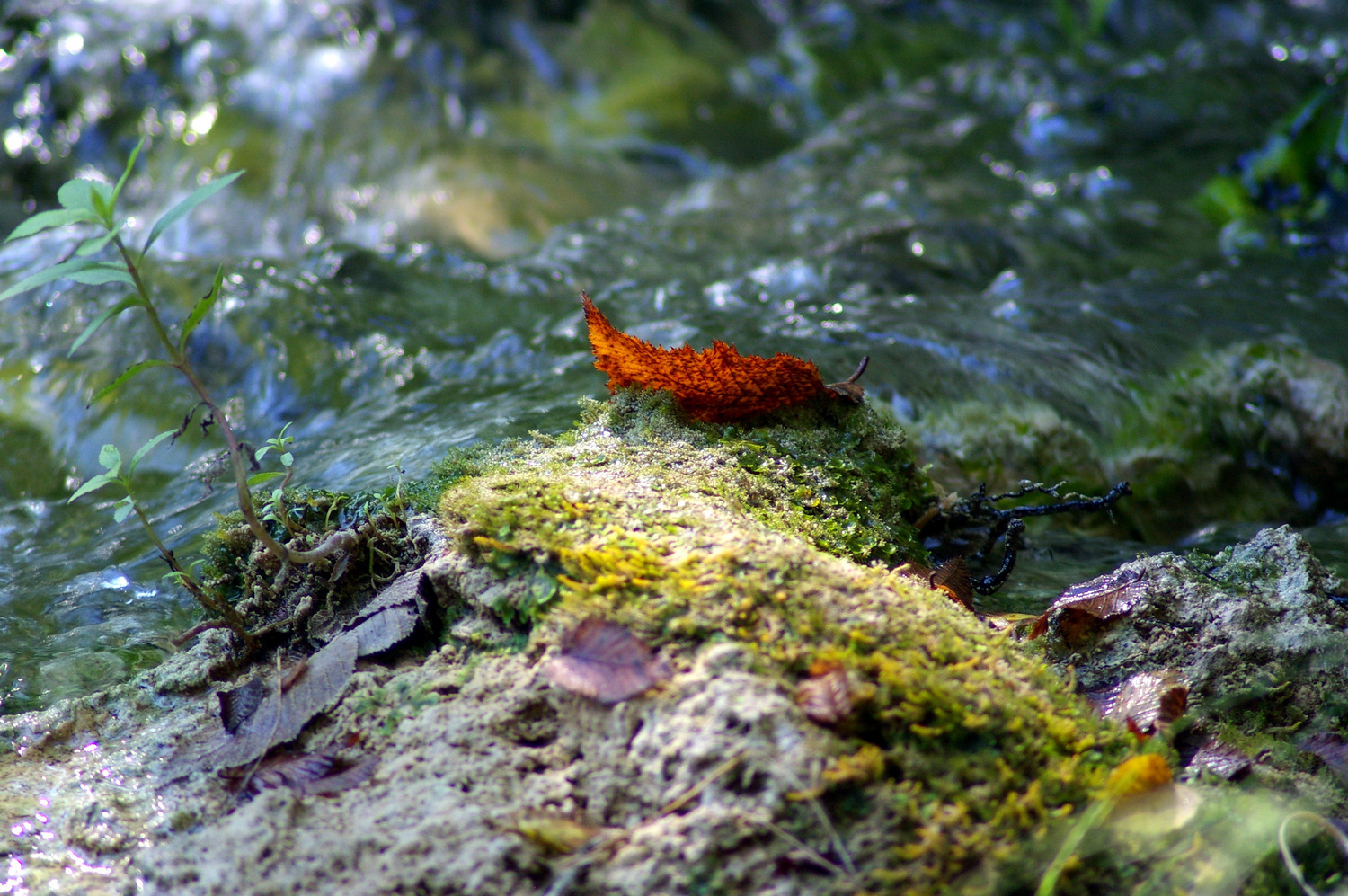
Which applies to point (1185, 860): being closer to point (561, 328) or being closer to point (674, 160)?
point (561, 328)

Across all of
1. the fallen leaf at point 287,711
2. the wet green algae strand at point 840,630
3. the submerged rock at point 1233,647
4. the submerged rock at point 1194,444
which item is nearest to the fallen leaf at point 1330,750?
the submerged rock at point 1233,647

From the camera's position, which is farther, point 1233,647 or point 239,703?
point 1233,647

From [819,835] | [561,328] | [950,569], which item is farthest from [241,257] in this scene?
[819,835]

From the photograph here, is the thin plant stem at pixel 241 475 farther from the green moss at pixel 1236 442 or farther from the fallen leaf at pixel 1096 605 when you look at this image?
the green moss at pixel 1236 442

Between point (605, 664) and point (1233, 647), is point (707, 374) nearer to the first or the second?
point (605, 664)

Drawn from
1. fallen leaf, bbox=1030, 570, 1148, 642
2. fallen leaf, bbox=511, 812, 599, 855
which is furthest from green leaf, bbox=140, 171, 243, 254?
fallen leaf, bbox=1030, 570, 1148, 642

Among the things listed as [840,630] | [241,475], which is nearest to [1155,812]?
[840,630]
